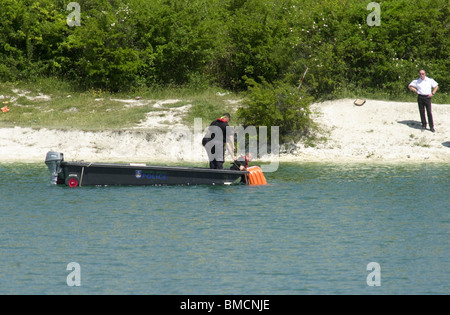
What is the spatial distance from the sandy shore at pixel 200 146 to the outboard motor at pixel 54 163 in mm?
6561

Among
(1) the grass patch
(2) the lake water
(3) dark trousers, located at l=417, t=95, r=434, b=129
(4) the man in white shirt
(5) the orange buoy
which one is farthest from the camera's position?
(1) the grass patch

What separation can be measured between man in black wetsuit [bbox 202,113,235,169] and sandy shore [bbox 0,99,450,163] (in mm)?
7033

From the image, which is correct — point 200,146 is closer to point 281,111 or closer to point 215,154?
point 281,111

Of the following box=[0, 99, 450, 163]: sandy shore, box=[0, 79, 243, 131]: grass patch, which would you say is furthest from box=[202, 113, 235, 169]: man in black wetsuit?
box=[0, 79, 243, 131]: grass patch

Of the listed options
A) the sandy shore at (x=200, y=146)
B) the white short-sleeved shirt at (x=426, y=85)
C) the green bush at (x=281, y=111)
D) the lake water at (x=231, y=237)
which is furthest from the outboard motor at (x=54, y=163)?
the white short-sleeved shirt at (x=426, y=85)

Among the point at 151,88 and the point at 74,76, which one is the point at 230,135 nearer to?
the point at 151,88

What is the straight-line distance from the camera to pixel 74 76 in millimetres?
38344

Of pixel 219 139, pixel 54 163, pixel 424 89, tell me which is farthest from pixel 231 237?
pixel 424 89

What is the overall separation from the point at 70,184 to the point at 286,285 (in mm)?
10573

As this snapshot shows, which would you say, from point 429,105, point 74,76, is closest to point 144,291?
point 429,105

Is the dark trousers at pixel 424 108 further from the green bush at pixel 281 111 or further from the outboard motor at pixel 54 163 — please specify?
the outboard motor at pixel 54 163

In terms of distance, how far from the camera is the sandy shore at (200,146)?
28991 millimetres

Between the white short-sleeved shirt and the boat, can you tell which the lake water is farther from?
the white short-sleeved shirt

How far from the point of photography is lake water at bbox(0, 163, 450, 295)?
13109 mm
